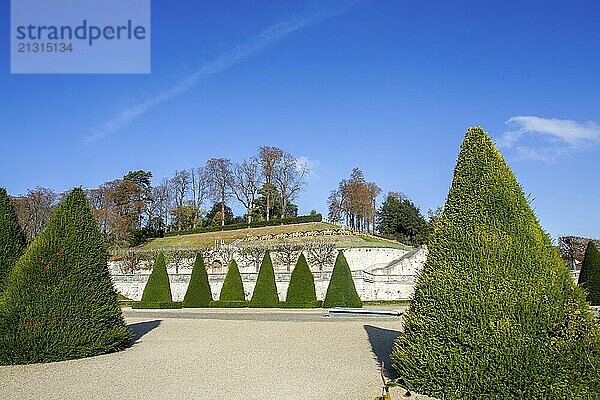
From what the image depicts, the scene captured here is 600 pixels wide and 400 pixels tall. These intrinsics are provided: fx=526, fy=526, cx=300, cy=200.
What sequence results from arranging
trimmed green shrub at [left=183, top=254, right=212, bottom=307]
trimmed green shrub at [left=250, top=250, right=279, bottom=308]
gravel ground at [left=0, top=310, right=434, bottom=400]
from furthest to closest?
1. trimmed green shrub at [left=183, top=254, right=212, bottom=307]
2. trimmed green shrub at [left=250, top=250, right=279, bottom=308]
3. gravel ground at [left=0, top=310, right=434, bottom=400]

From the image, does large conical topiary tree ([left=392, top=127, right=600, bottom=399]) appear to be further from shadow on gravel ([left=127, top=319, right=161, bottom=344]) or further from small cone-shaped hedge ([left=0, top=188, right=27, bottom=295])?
small cone-shaped hedge ([left=0, top=188, right=27, bottom=295])

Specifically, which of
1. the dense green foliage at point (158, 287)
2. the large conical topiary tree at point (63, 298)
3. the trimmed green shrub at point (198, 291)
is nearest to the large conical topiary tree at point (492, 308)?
the large conical topiary tree at point (63, 298)

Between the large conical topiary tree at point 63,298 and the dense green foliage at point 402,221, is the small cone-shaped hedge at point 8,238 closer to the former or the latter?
the large conical topiary tree at point 63,298

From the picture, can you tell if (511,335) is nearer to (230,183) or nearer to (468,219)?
(468,219)

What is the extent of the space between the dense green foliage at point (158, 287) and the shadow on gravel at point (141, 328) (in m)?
8.33

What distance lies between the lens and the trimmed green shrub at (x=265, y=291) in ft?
74.9

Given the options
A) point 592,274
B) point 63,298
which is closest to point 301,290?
point 592,274

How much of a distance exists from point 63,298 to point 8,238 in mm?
2087

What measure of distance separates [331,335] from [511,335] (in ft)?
21.5

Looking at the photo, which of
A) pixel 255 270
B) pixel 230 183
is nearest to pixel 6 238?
pixel 255 270

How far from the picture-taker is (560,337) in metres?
5.86

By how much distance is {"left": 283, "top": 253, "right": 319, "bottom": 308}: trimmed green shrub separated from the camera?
22.2 meters

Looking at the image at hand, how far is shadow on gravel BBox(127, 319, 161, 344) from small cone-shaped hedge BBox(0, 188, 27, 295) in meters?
2.85

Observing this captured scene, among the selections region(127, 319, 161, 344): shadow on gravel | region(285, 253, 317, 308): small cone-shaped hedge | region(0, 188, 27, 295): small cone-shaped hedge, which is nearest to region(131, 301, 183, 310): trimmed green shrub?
region(285, 253, 317, 308): small cone-shaped hedge
